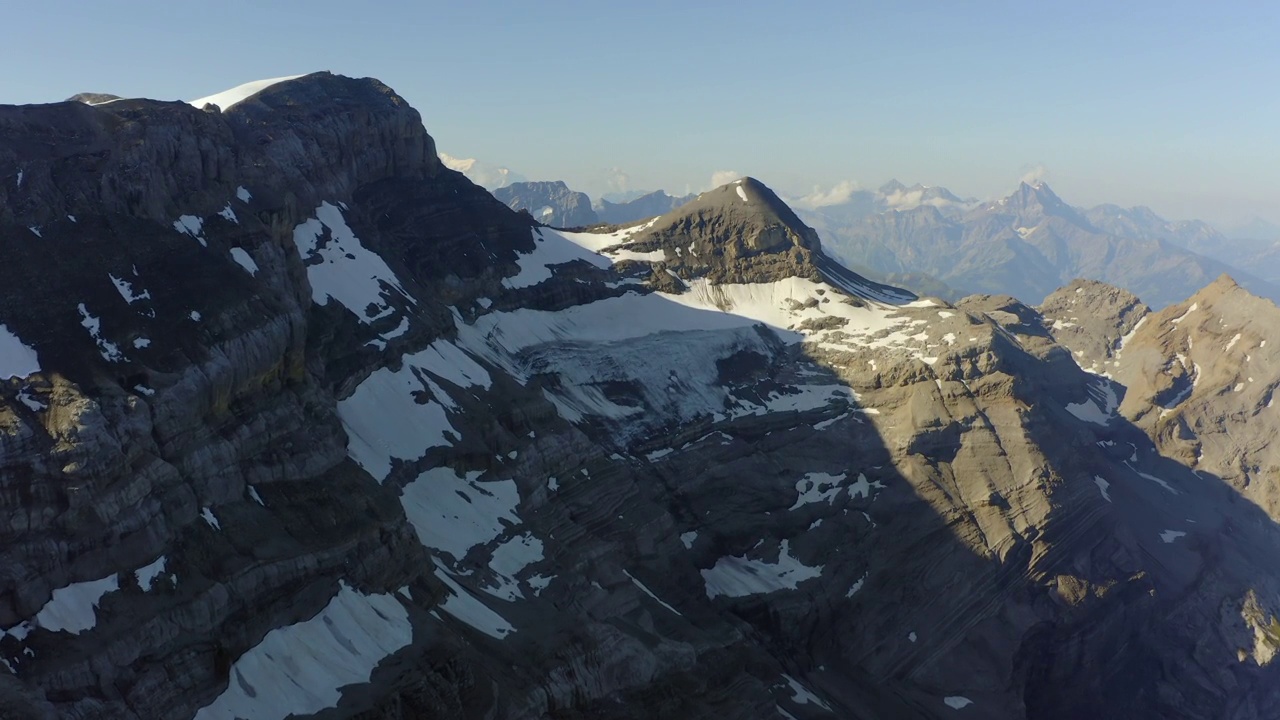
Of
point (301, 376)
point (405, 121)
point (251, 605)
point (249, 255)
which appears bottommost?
point (251, 605)

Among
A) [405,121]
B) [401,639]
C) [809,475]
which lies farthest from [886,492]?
[405,121]

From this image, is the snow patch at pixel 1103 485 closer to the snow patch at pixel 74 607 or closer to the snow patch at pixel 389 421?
the snow patch at pixel 389 421

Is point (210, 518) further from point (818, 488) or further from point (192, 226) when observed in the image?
point (818, 488)

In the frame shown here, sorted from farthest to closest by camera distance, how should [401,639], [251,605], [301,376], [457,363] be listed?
[457,363] → [301,376] → [401,639] → [251,605]

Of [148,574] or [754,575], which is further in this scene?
[754,575]

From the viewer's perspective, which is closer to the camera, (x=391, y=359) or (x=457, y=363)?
(x=391, y=359)

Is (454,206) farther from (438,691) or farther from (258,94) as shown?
(438,691)

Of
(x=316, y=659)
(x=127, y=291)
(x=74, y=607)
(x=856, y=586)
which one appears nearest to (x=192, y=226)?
(x=127, y=291)

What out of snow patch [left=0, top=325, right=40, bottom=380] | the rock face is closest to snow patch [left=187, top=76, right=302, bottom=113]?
the rock face

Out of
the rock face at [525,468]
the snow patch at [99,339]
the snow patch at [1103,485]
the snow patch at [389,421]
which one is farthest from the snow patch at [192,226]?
the snow patch at [1103,485]
